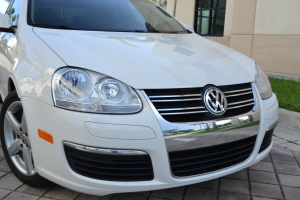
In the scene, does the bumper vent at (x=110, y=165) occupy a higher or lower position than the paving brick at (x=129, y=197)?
higher

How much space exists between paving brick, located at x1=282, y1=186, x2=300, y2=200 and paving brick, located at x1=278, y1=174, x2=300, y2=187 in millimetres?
75

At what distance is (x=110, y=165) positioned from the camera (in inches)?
76.3

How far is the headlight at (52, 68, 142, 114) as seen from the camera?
74.9 inches

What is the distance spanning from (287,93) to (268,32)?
9.18ft

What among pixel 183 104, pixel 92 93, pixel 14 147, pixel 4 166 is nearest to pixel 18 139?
pixel 14 147

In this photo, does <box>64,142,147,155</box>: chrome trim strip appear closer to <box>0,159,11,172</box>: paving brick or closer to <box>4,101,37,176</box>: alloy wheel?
<box>4,101,37,176</box>: alloy wheel

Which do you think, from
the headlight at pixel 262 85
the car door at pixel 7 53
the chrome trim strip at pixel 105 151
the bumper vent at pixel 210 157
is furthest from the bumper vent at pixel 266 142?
the car door at pixel 7 53

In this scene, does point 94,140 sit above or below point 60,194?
above

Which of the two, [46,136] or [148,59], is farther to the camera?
[148,59]

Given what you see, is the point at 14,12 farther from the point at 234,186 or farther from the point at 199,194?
the point at 234,186

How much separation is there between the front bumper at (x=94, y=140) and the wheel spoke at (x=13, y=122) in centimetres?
37

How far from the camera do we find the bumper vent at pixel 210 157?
202cm

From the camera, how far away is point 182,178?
205cm

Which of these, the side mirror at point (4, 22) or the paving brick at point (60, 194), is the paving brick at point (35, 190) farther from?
the side mirror at point (4, 22)
